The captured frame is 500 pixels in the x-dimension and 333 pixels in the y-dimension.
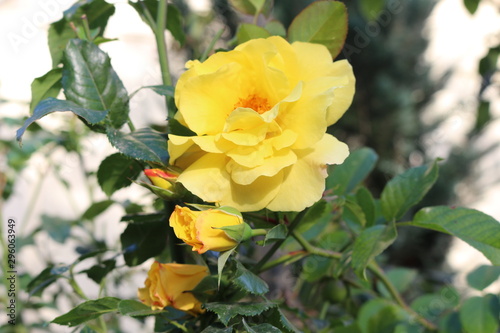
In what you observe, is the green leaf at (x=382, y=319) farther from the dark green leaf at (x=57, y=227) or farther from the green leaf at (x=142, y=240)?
the dark green leaf at (x=57, y=227)

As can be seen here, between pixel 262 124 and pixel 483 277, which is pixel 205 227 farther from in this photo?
pixel 483 277

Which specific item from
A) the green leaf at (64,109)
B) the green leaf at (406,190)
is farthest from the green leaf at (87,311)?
the green leaf at (406,190)

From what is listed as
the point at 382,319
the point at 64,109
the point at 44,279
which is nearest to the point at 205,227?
the point at 64,109

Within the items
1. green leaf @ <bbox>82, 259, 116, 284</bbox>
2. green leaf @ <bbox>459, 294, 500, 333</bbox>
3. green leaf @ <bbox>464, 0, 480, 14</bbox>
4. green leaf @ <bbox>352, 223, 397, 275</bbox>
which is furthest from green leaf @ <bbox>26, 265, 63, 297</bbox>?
green leaf @ <bbox>464, 0, 480, 14</bbox>

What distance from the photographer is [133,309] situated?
32 centimetres

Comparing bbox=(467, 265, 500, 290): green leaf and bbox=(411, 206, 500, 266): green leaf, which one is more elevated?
bbox=(411, 206, 500, 266): green leaf

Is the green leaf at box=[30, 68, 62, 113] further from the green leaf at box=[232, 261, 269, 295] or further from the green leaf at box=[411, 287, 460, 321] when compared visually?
the green leaf at box=[411, 287, 460, 321]

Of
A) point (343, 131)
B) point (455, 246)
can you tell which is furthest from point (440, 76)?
point (455, 246)

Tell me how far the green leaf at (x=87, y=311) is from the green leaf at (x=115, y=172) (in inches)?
3.6

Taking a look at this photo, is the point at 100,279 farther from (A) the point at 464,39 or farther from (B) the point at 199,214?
(A) the point at 464,39

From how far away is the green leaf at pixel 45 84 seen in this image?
0.38 meters

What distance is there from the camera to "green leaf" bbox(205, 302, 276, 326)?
0.28m

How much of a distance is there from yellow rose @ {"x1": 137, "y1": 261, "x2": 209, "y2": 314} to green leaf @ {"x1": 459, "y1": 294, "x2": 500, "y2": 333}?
31cm

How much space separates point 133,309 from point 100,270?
0.11 meters
